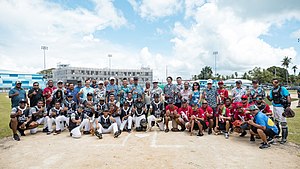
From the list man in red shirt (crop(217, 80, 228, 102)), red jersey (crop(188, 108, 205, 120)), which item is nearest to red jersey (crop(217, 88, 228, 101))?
man in red shirt (crop(217, 80, 228, 102))

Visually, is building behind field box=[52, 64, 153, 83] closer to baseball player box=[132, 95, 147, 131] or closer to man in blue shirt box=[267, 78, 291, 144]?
baseball player box=[132, 95, 147, 131]

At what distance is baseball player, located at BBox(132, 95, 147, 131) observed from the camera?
306 inches

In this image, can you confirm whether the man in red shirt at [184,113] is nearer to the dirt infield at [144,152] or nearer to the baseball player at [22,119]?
the dirt infield at [144,152]

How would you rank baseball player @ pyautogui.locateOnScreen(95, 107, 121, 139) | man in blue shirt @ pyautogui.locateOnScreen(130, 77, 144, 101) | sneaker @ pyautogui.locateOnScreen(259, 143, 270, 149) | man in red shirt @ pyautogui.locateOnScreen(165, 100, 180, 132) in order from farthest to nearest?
man in blue shirt @ pyautogui.locateOnScreen(130, 77, 144, 101) → man in red shirt @ pyautogui.locateOnScreen(165, 100, 180, 132) → baseball player @ pyautogui.locateOnScreen(95, 107, 121, 139) → sneaker @ pyautogui.locateOnScreen(259, 143, 270, 149)

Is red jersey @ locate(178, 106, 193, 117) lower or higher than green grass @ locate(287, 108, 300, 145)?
higher

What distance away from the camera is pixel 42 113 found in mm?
7773

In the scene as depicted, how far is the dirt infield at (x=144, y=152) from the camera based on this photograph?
459 centimetres

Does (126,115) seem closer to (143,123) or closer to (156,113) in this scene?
(143,123)

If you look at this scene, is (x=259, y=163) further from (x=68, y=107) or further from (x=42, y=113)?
(x=42, y=113)

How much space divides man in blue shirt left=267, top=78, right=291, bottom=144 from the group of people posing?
0.11ft

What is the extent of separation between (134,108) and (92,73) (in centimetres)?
6967

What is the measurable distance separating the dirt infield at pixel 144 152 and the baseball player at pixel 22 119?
0.41m

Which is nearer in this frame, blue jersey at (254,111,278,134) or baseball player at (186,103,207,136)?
blue jersey at (254,111,278,134)

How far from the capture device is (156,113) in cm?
802
